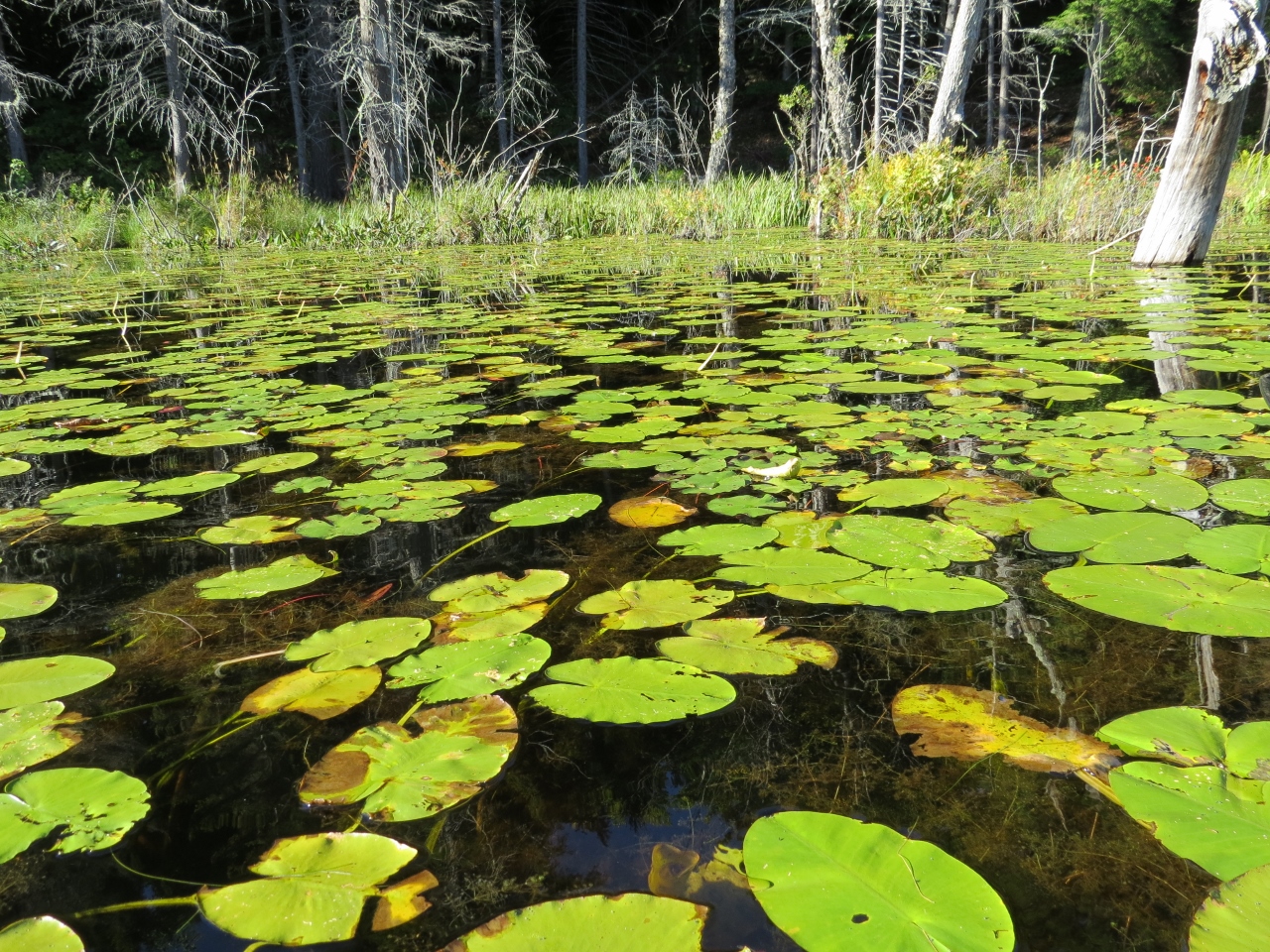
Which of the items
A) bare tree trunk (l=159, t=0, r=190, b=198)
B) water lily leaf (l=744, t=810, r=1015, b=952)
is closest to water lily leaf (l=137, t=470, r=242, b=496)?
water lily leaf (l=744, t=810, r=1015, b=952)

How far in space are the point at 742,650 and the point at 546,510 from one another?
561mm

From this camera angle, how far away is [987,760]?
0.75m

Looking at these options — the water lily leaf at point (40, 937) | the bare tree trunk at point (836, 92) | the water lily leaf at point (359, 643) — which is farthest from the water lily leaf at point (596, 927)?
the bare tree trunk at point (836, 92)

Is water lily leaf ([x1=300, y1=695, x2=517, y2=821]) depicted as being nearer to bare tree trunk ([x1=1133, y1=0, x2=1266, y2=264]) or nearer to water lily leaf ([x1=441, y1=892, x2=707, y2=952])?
water lily leaf ([x1=441, y1=892, x2=707, y2=952])

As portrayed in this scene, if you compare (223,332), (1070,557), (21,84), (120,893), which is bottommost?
(120,893)

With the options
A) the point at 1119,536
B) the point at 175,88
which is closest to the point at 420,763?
the point at 1119,536

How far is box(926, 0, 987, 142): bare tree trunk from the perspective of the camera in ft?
25.6

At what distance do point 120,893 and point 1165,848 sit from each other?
0.84m

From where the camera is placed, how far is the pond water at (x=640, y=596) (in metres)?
0.67

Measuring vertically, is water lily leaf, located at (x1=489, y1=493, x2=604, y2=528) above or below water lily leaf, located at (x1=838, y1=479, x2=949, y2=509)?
below

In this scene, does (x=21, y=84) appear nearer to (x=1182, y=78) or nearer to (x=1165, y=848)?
(x=1165, y=848)

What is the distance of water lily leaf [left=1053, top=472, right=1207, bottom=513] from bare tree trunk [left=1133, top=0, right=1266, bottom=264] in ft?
12.8

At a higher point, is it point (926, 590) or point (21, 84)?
point (21, 84)

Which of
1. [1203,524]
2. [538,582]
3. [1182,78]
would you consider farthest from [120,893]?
[1182,78]
